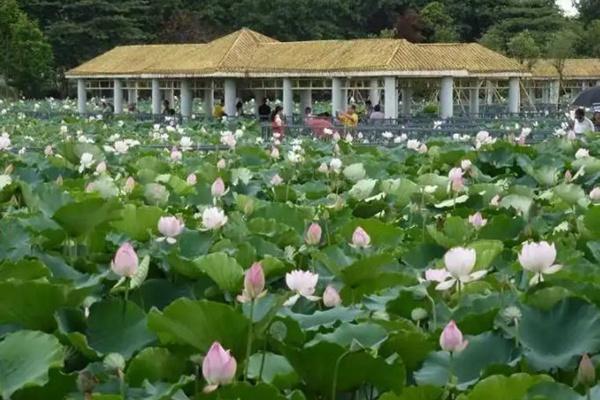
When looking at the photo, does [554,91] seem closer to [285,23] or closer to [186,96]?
[285,23]

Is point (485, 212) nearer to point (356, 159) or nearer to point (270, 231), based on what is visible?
point (270, 231)

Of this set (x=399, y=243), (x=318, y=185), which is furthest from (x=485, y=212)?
(x=318, y=185)

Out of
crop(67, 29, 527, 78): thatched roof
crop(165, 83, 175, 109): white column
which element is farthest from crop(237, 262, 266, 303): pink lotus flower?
crop(165, 83, 175, 109): white column

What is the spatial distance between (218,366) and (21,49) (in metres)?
42.2

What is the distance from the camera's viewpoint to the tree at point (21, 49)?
4262cm

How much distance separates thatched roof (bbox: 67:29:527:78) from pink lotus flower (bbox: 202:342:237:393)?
2230 centimetres

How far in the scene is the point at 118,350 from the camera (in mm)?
2533

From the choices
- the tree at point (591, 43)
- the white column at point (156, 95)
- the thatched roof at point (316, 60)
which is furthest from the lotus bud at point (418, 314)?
the tree at point (591, 43)

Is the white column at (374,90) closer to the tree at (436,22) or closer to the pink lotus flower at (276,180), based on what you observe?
the pink lotus flower at (276,180)

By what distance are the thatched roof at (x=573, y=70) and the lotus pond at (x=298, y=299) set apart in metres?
39.6

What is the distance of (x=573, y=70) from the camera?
1721 inches

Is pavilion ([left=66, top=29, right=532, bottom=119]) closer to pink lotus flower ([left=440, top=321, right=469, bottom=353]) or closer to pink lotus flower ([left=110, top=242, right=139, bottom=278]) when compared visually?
pink lotus flower ([left=110, top=242, right=139, bottom=278])

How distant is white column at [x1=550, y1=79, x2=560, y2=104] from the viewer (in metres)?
43.9

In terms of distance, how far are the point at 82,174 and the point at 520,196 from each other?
9.13ft
